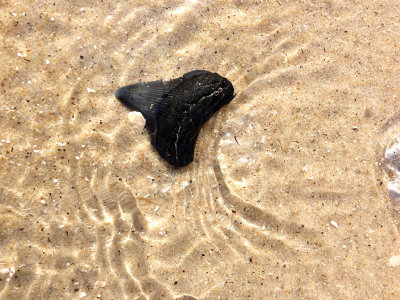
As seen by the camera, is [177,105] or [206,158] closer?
[177,105]

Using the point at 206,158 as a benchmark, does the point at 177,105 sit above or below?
above

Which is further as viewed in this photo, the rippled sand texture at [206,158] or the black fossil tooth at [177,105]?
the black fossil tooth at [177,105]

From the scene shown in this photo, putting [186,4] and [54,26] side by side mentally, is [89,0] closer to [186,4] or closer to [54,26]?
[54,26]

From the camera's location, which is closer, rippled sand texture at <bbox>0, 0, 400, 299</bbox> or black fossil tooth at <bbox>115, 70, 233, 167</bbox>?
rippled sand texture at <bbox>0, 0, 400, 299</bbox>
